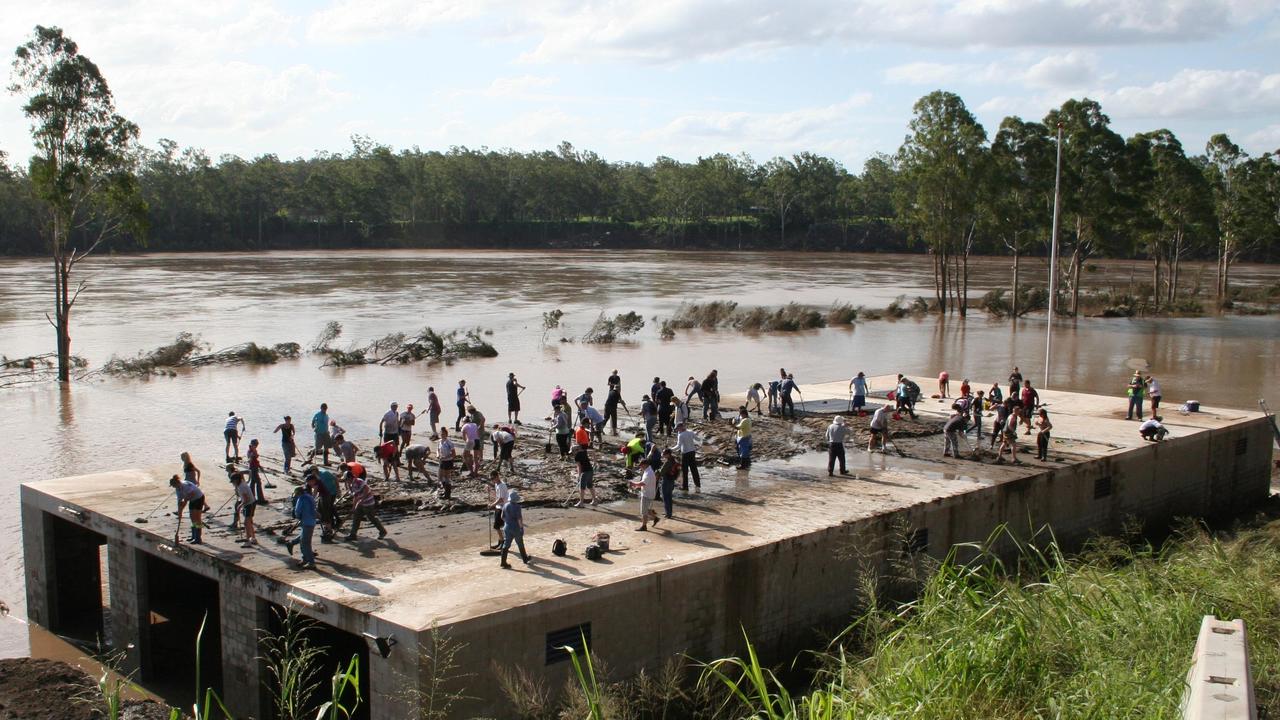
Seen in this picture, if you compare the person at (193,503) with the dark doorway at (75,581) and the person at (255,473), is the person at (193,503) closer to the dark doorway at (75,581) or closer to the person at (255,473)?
the person at (255,473)

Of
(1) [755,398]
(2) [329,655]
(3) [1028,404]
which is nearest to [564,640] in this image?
(2) [329,655]

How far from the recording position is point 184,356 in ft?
140

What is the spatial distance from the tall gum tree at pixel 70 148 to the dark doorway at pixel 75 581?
2337 cm

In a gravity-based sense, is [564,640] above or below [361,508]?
below

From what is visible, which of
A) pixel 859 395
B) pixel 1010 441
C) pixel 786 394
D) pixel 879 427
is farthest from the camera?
pixel 859 395

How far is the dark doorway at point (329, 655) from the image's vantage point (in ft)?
46.7

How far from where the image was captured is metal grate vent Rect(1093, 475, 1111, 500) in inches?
849

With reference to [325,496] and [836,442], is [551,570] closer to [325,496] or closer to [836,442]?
[325,496]

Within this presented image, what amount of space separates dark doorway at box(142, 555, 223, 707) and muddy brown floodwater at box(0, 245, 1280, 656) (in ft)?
6.83

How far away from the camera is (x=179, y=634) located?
57.8 ft

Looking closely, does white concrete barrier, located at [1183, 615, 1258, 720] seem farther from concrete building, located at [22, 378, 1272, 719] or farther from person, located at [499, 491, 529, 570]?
person, located at [499, 491, 529, 570]

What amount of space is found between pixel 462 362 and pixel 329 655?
28803 mm

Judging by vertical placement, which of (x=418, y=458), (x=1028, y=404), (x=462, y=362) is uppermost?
(x=1028, y=404)

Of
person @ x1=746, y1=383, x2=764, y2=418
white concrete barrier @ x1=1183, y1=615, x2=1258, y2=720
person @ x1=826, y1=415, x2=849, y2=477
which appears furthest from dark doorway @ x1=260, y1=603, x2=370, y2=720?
person @ x1=746, y1=383, x2=764, y2=418
